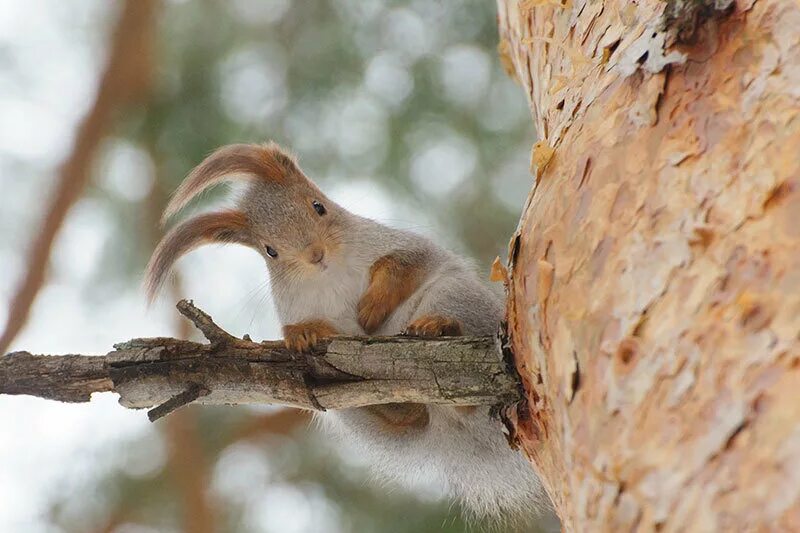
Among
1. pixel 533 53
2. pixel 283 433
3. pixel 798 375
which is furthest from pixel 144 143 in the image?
pixel 798 375

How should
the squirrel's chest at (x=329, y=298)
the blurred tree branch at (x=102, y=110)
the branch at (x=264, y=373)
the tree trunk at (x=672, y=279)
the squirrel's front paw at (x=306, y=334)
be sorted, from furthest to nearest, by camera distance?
the blurred tree branch at (x=102, y=110)
the squirrel's chest at (x=329, y=298)
the squirrel's front paw at (x=306, y=334)
the branch at (x=264, y=373)
the tree trunk at (x=672, y=279)

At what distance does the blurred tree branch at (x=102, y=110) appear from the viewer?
7.88 feet

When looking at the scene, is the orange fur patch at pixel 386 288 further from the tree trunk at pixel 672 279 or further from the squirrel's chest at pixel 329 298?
the tree trunk at pixel 672 279

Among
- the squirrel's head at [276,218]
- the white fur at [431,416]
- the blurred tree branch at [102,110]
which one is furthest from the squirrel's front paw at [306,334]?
the blurred tree branch at [102,110]

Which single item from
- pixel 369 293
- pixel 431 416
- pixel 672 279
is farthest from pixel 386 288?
pixel 672 279

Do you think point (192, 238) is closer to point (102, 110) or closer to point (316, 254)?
point (316, 254)

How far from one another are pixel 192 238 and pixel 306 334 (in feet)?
1.60

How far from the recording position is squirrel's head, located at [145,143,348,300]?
6.49 feet

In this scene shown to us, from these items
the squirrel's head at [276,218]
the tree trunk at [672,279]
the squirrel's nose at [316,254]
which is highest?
the squirrel's head at [276,218]

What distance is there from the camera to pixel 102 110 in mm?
2498

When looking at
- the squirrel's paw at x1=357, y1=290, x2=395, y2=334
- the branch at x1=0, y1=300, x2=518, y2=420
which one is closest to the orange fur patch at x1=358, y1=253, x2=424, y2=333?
the squirrel's paw at x1=357, y1=290, x2=395, y2=334

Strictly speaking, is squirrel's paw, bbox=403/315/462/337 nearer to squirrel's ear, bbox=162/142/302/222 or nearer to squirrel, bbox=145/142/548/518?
squirrel, bbox=145/142/548/518

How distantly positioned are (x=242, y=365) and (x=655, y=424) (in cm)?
69

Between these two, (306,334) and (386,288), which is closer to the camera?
(306,334)
